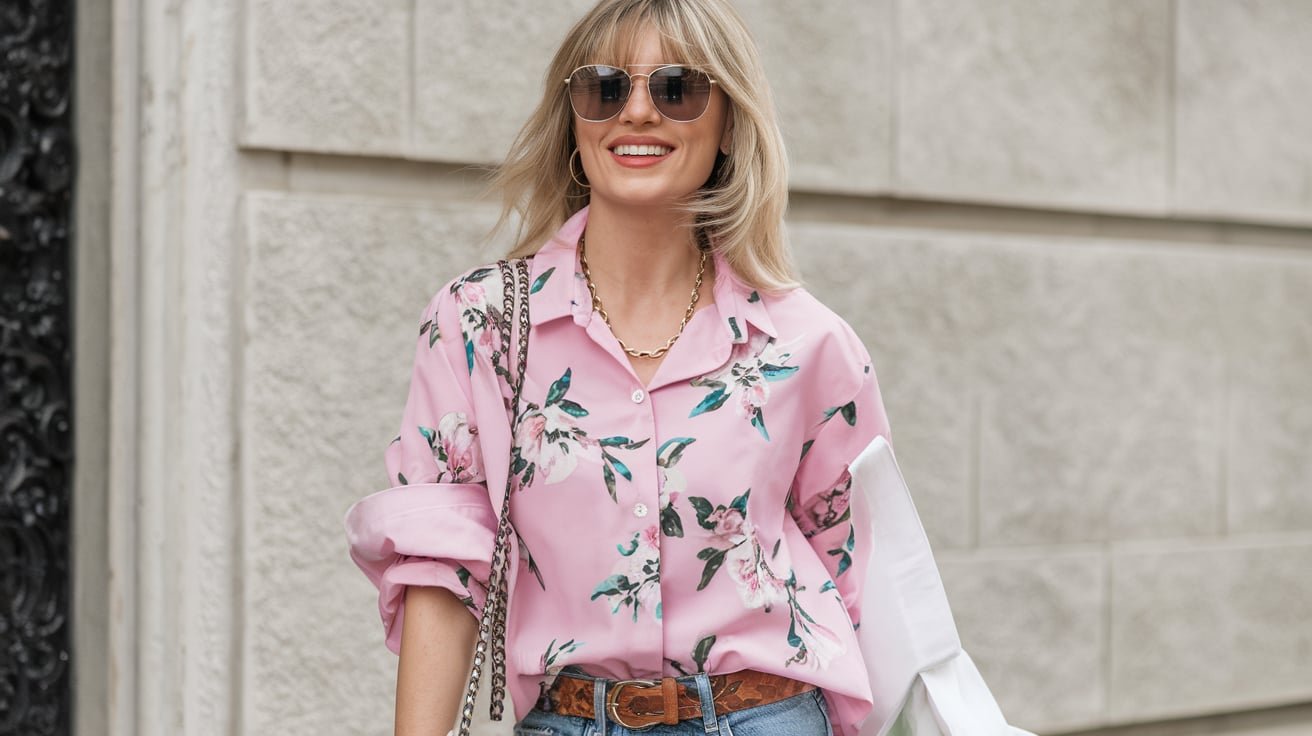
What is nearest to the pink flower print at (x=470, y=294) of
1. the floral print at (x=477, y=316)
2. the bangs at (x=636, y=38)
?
the floral print at (x=477, y=316)

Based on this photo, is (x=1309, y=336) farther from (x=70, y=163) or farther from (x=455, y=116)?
(x=70, y=163)

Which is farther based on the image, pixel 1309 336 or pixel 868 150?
pixel 1309 336

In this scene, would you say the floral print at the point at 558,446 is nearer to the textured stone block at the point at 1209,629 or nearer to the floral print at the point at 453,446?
the floral print at the point at 453,446

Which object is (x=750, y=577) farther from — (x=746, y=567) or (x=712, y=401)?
(x=712, y=401)

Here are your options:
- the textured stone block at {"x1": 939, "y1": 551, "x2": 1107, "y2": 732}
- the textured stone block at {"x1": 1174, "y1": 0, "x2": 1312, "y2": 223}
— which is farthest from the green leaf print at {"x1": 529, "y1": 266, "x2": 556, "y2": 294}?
the textured stone block at {"x1": 1174, "y1": 0, "x2": 1312, "y2": 223}

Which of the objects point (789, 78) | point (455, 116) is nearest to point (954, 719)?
point (455, 116)

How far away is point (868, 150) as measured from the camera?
15.2 ft

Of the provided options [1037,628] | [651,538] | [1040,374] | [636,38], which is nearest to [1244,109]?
[1040,374]

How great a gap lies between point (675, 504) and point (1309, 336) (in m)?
4.05

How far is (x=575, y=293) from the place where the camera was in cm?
249

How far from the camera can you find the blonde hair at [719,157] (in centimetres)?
246

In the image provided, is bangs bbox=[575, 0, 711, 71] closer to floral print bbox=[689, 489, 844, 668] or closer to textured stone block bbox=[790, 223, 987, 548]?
floral print bbox=[689, 489, 844, 668]

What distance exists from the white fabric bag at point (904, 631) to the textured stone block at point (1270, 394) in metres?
3.25

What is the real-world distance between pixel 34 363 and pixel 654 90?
1936 mm
